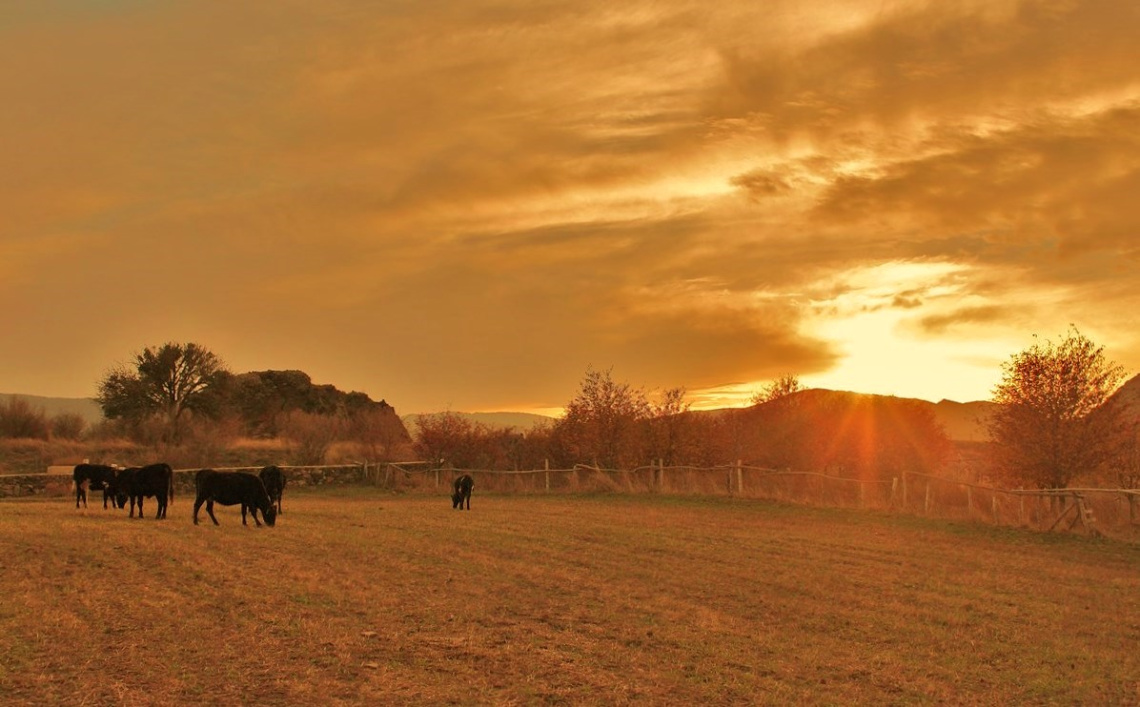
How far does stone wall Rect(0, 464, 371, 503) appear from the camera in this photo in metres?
41.2

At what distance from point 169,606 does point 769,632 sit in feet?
28.5

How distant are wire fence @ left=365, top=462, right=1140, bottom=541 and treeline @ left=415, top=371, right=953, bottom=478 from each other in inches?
189

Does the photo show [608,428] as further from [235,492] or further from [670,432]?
[235,492]

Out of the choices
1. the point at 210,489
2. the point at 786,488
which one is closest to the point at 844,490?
the point at 786,488

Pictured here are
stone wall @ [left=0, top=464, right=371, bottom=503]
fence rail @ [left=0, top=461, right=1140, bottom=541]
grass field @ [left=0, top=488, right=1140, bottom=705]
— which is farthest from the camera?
stone wall @ [left=0, top=464, right=371, bottom=503]

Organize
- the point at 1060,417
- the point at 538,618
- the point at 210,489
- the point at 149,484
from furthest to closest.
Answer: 1. the point at 1060,417
2. the point at 149,484
3. the point at 210,489
4. the point at 538,618

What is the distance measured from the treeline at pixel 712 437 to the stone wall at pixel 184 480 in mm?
5664

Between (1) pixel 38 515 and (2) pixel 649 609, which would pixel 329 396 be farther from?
(2) pixel 649 609

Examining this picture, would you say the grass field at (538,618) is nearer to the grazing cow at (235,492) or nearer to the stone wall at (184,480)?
the grazing cow at (235,492)

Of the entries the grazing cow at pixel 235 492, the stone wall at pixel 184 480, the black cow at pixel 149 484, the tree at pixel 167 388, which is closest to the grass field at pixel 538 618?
the grazing cow at pixel 235 492

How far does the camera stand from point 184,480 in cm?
4541

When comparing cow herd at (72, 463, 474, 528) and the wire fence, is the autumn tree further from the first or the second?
cow herd at (72, 463, 474, 528)

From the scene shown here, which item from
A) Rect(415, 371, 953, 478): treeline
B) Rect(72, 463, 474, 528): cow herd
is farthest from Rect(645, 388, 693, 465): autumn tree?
Rect(72, 463, 474, 528): cow herd

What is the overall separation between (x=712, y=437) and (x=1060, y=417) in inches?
761
